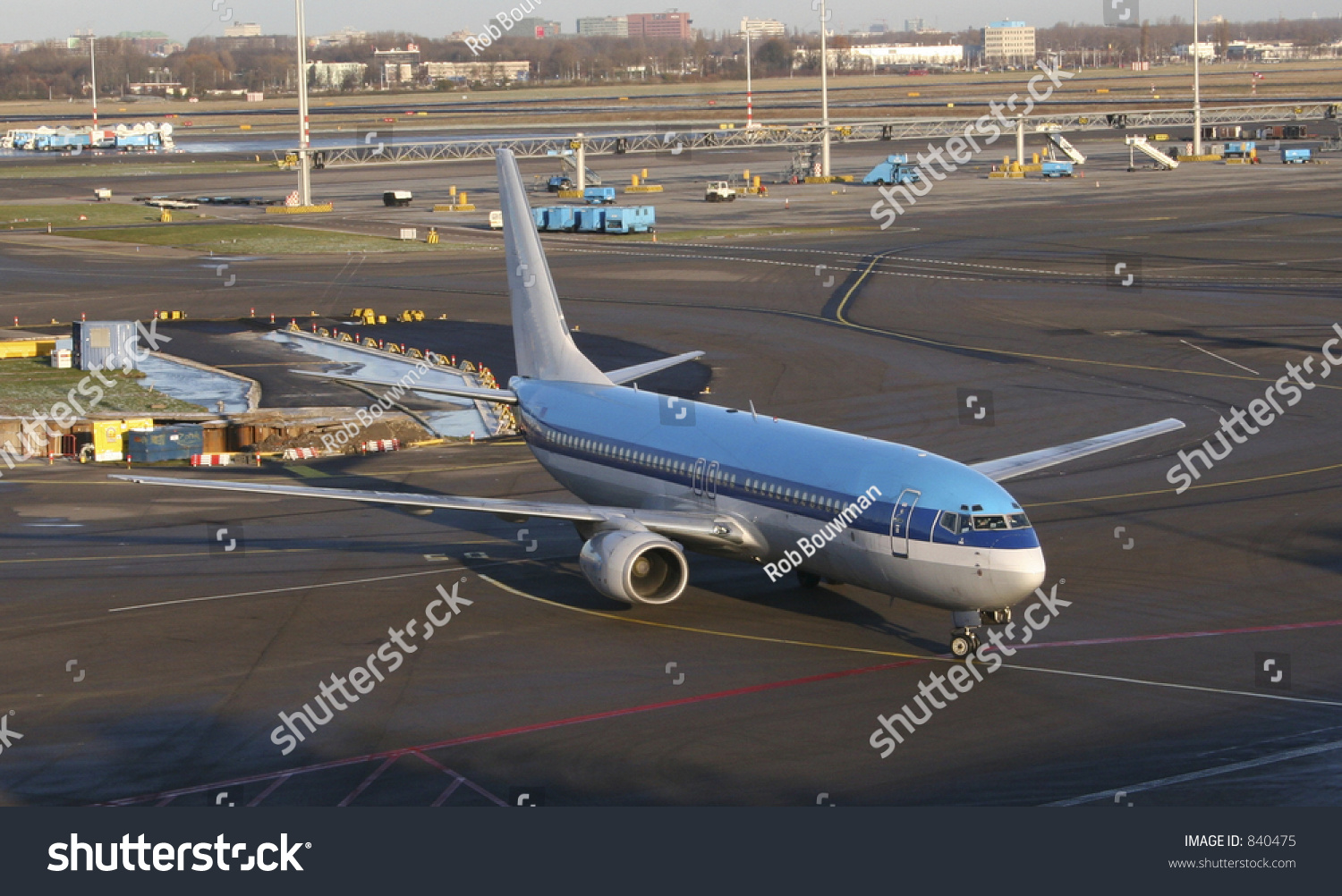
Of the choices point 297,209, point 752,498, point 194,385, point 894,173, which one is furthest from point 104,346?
point 894,173

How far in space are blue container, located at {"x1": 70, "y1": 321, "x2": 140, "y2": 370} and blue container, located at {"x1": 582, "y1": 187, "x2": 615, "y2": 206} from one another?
81252mm

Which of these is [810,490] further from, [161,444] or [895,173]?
[895,173]

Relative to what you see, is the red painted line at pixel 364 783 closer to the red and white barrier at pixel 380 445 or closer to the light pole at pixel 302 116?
the red and white barrier at pixel 380 445

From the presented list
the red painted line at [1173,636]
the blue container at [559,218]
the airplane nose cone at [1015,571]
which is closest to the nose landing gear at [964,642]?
the red painted line at [1173,636]

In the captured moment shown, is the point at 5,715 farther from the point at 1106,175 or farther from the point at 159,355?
the point at 1106,175

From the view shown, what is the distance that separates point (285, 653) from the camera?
33406 mm

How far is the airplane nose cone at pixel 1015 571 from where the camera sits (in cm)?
3020

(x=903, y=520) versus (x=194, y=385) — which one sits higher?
(x=194, y=385)

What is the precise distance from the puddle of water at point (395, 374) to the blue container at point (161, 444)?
882 cm

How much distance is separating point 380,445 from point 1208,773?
124 ft

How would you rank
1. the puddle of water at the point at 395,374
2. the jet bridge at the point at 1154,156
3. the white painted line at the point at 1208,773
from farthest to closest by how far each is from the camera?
the jet bridge at the point at 1154,156 → the puddle of water at the point at 395,374 → the white painted line at the point at 1208,773

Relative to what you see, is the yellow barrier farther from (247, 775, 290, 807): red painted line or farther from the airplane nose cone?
(247, 775, 290, 807): red painted line

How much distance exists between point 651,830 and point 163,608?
18430 mm

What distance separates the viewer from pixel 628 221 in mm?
127500
